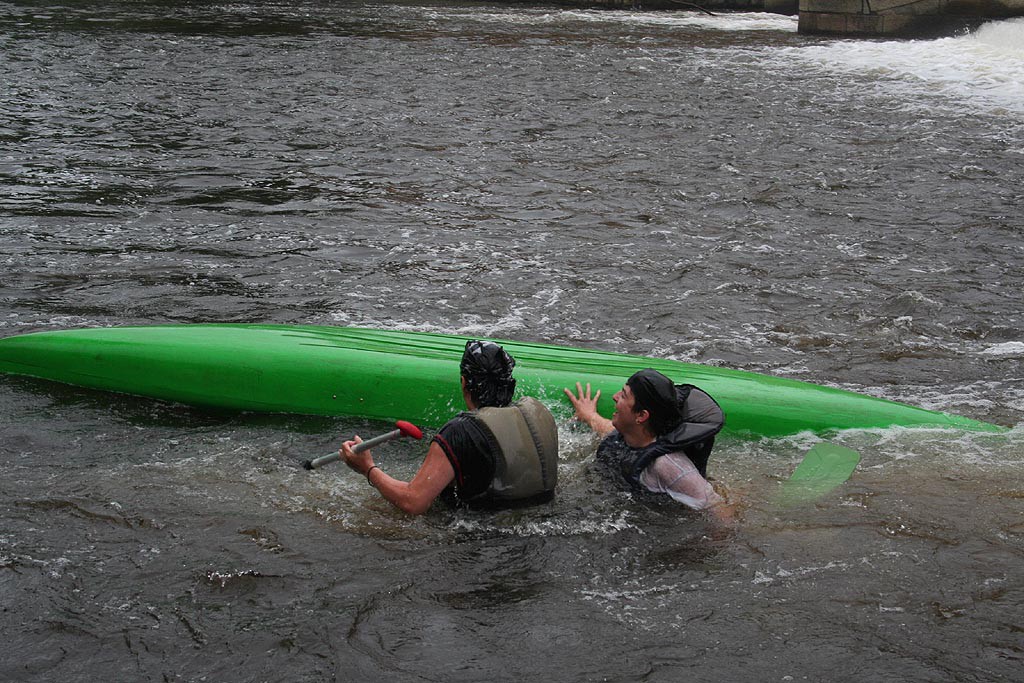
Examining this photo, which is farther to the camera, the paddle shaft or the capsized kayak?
the capsized kayak

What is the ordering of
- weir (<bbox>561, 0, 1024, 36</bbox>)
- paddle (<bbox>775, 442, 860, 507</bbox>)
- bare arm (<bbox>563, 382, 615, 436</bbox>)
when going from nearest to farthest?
paddle (<bbox>775, 442, 860, 507</bbox>) < bare arm (<bbox>563, 382, 615, 436</bbox>) < weir (<bbox>561, 0, 1024, 36</bbox>)

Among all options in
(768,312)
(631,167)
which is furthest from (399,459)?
(631,167)

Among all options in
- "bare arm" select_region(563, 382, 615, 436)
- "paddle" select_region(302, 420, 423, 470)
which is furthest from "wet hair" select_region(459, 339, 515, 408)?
"bare arm" select_region(563, 382, 615, 436)

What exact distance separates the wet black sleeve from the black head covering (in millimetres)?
655

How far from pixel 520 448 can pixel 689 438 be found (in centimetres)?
72

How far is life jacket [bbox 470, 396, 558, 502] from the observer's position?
445 cm

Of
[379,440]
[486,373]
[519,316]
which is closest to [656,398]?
[486,373]

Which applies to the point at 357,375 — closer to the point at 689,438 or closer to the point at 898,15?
the point at 689,438

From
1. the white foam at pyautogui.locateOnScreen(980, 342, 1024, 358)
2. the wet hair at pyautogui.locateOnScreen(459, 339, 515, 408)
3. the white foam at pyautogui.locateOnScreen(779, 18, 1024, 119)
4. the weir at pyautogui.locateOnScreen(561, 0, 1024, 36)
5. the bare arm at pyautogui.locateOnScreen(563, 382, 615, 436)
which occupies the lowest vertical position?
the white foam at pyautogui.locateOnScreen(980, 342, 1024, 358)

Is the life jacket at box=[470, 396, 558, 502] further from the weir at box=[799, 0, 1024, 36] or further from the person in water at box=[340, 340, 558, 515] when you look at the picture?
the weir at box=[799, 0, 1024, 36]

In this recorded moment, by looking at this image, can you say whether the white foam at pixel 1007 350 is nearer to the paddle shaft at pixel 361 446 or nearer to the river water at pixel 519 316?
the river water at pixel 519 316

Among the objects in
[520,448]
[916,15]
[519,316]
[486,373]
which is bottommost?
[519,316]

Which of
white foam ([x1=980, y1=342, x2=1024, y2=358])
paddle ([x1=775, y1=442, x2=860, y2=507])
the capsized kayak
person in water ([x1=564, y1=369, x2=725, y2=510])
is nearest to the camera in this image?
person in water ([x1=564, y1=369, x2=725, y2=510])

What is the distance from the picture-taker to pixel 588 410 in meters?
5.42
